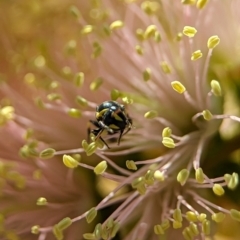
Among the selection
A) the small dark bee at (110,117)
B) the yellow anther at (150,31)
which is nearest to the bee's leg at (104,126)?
the small dark bee at (110,117)

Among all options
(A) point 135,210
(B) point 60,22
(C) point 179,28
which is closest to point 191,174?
(A) point 135,210

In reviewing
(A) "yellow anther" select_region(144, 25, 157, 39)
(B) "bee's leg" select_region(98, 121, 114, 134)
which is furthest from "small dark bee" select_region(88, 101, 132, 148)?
(A) "yellow anther" select_region(144, 25, 157, 39)

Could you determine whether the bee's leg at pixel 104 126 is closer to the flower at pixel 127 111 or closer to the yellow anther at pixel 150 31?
the flower at pixel 127 111

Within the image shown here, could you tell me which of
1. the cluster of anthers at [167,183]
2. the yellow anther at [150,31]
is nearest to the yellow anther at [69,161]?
the cluster of anthers at [167,183]

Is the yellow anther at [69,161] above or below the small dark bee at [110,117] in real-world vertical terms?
below

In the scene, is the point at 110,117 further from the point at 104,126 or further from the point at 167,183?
the point at 167,183

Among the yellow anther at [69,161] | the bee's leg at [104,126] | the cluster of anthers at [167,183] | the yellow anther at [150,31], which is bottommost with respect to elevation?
the cluster of anthers at [167,183]

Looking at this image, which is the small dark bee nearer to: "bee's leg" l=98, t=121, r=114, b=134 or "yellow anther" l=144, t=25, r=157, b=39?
"bee's leg" l=98, t=121, r=114, b=134

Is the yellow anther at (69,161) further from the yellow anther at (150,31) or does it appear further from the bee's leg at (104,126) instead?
the yellow anther at (150,31)

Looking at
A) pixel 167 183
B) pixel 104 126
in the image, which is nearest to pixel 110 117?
pixel 104 126
